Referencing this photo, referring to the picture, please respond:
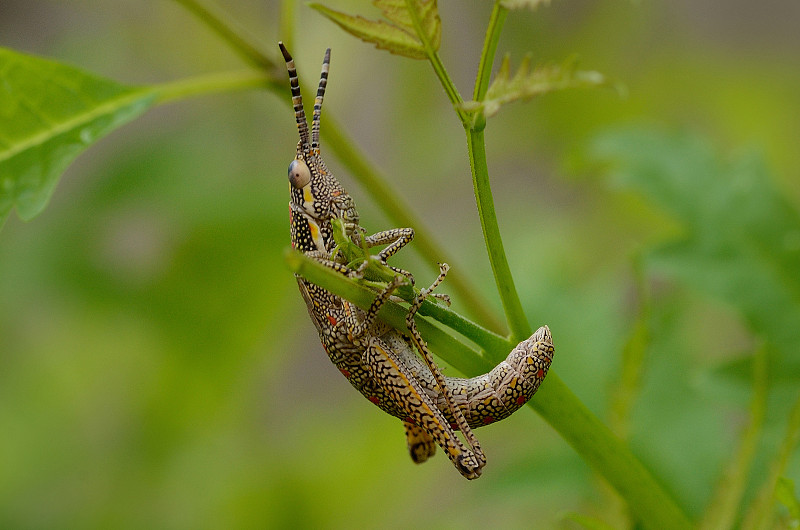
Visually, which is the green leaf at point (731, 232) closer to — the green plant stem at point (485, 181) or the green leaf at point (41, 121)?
the green plant stem at point (485, 181)

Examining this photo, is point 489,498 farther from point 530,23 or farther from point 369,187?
point 530,23

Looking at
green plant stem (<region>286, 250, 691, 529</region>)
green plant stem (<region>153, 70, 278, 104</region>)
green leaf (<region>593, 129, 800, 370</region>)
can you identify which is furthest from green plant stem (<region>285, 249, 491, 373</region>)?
green leaf (<region>593, 129, 800, 370</region>)

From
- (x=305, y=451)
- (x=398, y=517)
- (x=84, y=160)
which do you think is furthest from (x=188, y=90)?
(x=84, y=160)

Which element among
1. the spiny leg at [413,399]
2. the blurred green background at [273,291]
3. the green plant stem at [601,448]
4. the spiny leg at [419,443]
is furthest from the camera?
the blurred green background at [273,291]

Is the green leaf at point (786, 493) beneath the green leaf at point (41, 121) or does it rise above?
beneath

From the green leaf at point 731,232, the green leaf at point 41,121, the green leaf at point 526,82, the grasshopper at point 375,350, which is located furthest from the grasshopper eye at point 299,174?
the green leaf at point 731,232

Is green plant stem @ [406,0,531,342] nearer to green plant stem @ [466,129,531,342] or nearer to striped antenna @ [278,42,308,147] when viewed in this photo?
green plant stem @ [466,129,531,342]

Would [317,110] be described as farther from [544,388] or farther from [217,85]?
[544,388]
